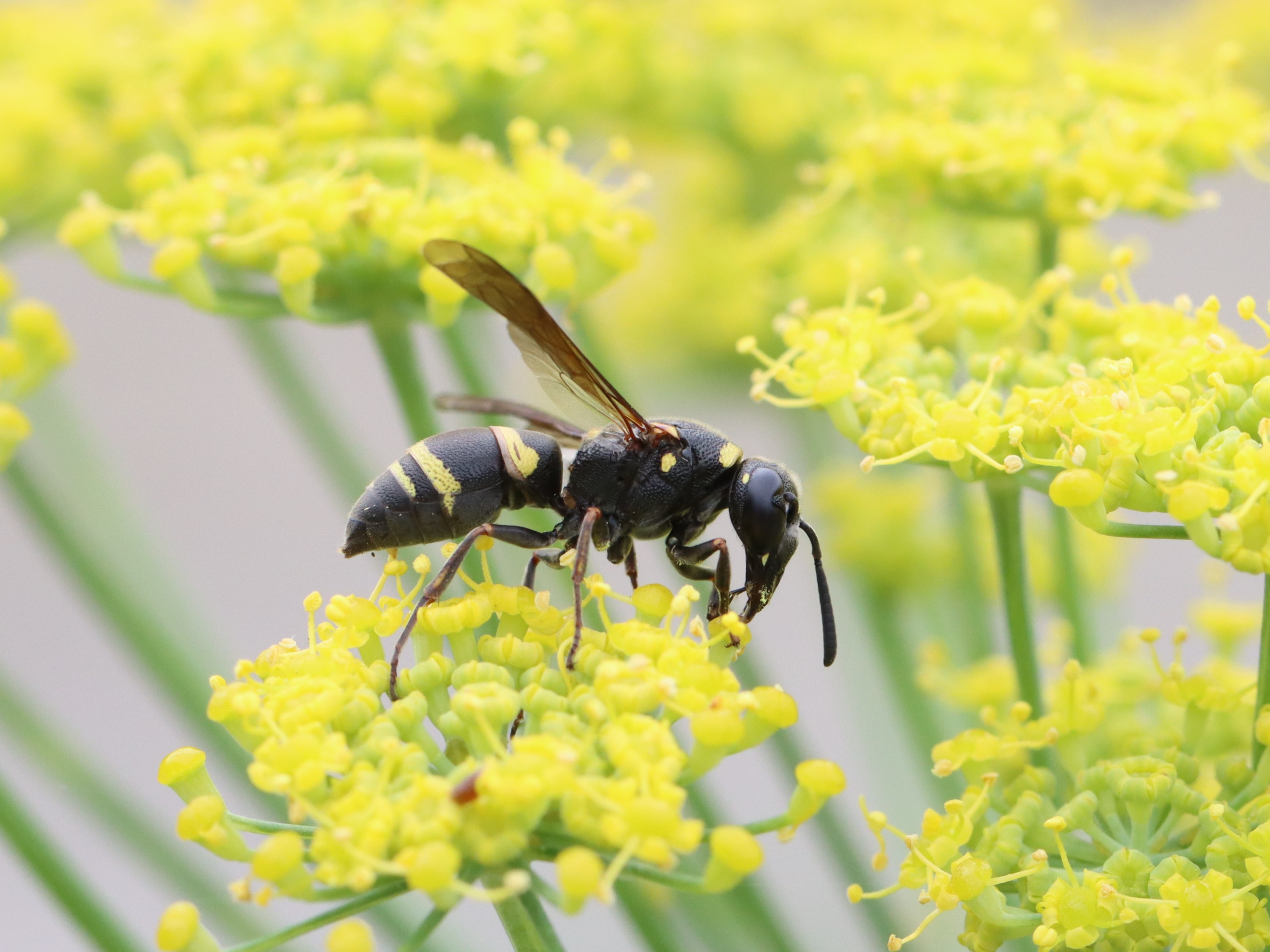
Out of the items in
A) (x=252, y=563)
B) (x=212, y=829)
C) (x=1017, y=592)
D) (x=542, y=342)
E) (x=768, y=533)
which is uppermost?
(x=542, y=342)

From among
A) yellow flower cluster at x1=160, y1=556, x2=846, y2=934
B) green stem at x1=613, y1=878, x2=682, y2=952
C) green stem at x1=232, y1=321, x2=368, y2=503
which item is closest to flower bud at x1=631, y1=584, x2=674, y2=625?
yellow flower cluster at x1=160, y1=556, x2=846, y2=934

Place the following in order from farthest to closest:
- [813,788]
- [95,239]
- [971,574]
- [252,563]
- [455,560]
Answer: [252,563], [971,574], [95,239], [455,560], [813,788]

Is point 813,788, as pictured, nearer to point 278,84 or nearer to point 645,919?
point 645,919

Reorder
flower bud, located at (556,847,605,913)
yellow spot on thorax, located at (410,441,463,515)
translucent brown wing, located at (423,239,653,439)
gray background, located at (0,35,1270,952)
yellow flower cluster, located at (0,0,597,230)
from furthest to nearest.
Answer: gray background, located at (0,35,1270,952), yellow flower cluster, located at (0,0,597,230), yellow spot on thorax, located at (410,441,463,515), translucent brown wing, located at (423,239,653,439), flower bud, located at (556,847,605,913)

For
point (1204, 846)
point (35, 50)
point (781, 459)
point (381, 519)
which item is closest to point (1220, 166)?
point (1204, 846)

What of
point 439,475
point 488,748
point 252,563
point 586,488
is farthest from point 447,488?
point 252,563

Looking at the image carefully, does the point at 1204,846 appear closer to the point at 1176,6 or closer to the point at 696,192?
the point at 696,192

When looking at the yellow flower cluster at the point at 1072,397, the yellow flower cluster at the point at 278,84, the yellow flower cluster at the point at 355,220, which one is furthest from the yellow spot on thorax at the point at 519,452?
the yellow flower cluster at the point at 278,84

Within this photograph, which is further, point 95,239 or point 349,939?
point 95,239

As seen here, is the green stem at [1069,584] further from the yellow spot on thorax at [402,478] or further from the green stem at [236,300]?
the green stem at [236,300]

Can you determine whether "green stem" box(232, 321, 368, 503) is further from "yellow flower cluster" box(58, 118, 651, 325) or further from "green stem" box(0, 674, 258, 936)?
"green stem" box(0, 674, 258, 936)
